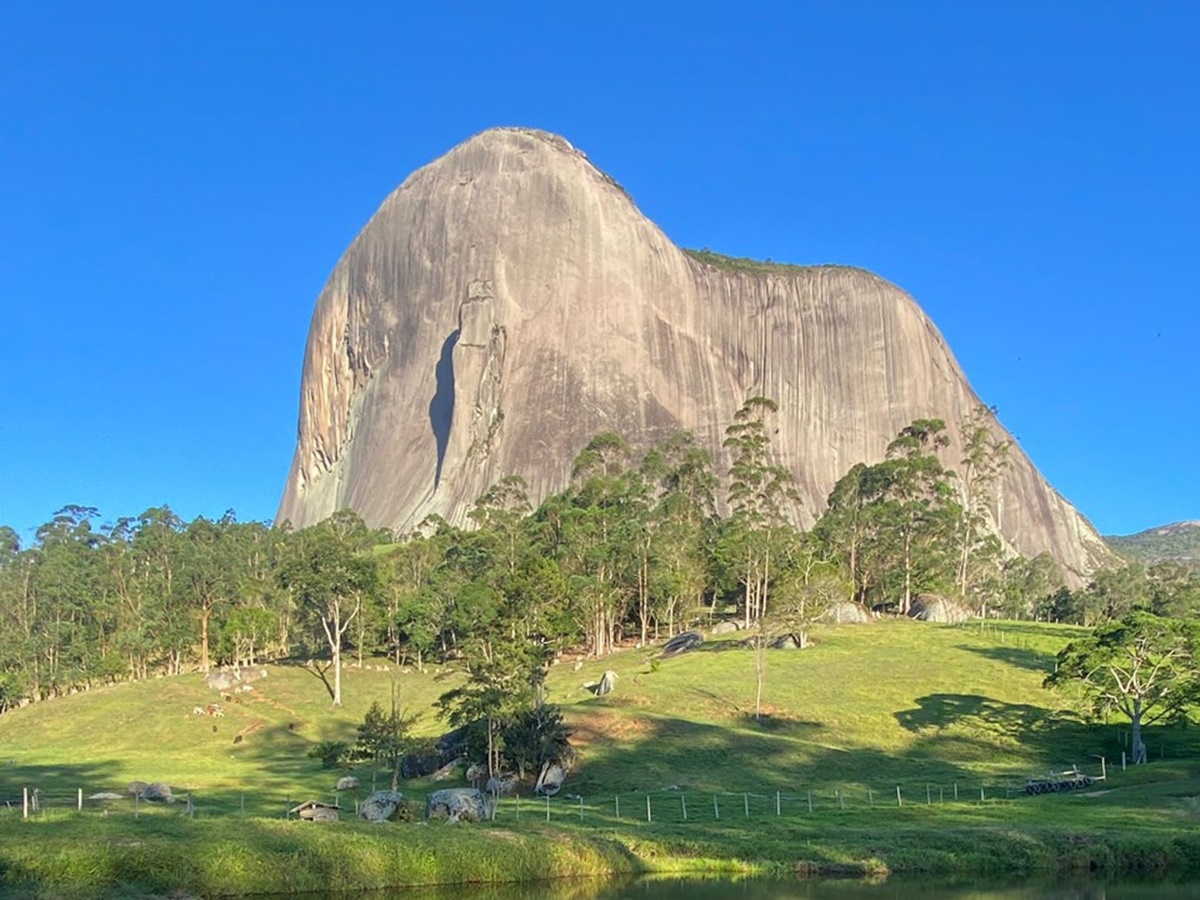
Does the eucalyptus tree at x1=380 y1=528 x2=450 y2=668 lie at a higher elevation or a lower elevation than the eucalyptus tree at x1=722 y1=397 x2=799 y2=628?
lower

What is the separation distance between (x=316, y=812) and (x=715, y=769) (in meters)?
19.3

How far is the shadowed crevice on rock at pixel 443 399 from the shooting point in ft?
561

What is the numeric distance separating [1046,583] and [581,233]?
302ft

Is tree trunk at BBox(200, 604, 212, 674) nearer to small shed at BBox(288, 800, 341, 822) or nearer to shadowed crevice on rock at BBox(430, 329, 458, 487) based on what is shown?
small shed at BBox(288, 800, 341, 822)

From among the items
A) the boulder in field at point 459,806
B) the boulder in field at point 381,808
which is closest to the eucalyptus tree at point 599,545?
the boulder in field at point 459,806

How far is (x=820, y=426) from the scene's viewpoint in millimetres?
192750

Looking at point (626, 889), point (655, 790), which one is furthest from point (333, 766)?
point (626, 889)

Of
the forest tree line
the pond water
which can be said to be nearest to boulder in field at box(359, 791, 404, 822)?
the pond water

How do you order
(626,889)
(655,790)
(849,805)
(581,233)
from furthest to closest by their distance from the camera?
(581,233)
(655,790)
(849,805)
(626,889)

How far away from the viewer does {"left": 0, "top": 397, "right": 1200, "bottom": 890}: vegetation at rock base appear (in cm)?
3416

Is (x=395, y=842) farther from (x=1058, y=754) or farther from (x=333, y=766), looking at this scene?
(x=1058, y=754)

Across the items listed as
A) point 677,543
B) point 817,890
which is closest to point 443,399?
point 677,543

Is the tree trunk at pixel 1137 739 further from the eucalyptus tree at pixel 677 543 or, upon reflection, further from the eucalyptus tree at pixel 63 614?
the eucalyptus tree at pixel 63 614

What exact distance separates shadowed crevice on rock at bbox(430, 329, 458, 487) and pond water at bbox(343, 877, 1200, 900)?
459 ft
